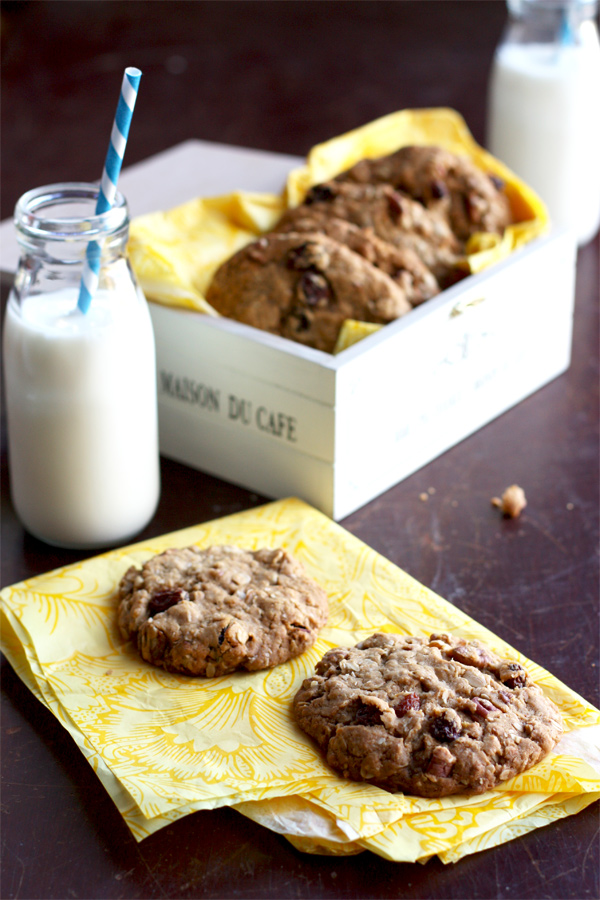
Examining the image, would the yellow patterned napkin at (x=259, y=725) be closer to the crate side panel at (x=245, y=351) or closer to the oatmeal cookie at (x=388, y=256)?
the crate side panel at (x=245, y=351)

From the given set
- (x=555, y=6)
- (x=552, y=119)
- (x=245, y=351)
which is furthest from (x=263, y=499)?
(x=555, y=6)

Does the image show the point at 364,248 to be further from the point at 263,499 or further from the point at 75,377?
the point at 75,377

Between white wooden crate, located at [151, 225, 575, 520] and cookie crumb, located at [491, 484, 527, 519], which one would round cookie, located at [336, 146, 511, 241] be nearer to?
white wooden crate, located at [151, 225, 575, 520]

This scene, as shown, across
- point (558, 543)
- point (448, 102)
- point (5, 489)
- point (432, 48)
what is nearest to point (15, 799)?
point (5, 489)

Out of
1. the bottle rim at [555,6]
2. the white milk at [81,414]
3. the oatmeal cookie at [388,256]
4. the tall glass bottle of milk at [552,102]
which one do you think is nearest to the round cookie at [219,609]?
the white milk at [81,414]

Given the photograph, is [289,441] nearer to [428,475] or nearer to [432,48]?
[428,475]

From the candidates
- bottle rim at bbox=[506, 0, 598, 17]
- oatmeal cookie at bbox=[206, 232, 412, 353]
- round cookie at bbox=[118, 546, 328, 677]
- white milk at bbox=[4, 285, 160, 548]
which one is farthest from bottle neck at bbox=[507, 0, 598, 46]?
round cookie at bbox=[118, 546, 328, 677]
